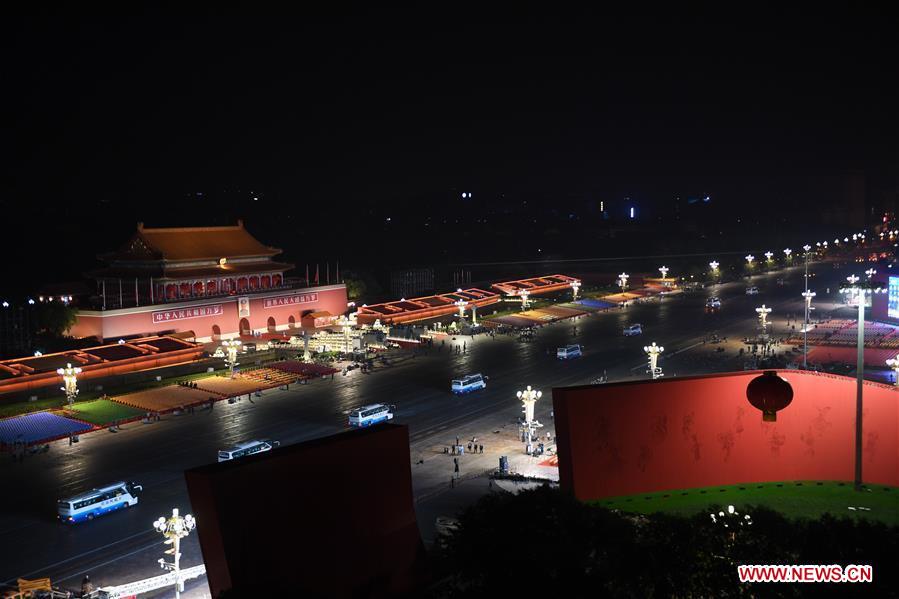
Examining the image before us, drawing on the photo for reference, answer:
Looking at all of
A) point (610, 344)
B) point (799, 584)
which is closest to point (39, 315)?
point (610, 344)

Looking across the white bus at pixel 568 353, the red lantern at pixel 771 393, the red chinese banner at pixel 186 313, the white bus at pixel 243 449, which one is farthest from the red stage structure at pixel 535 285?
the red lantern at pixel 771 393

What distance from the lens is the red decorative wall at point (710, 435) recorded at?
16.7m

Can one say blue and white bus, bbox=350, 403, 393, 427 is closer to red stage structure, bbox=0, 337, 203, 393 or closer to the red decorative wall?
red stage structure, bbox=0, 337, 203, 393

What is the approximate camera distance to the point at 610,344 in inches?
1853

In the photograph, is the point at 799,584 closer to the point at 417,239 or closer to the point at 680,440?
the point at 680,440

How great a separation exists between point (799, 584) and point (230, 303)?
139 feet

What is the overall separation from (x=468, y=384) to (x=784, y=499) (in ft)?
63.4

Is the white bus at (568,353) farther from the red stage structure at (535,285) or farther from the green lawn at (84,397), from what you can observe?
the red stage structure at (535,285)

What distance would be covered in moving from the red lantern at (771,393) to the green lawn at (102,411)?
24.8m

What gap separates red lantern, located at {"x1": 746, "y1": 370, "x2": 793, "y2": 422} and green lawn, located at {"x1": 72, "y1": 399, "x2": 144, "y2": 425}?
81.5ft

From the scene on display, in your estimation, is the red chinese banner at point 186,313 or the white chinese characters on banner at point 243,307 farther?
the white chinese characters on banner at point 243,307

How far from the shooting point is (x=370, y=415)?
3067 centimetres

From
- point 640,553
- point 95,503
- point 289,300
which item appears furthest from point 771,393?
point 289,300

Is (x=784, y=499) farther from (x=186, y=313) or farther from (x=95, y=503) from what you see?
(x=186, y=313)
